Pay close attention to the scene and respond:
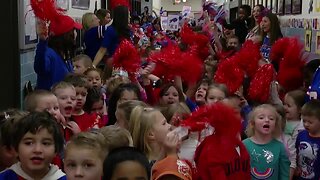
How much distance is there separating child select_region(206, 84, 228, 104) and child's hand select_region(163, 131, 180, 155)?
1876mm

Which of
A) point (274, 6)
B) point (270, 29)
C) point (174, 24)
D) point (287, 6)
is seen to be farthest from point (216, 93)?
point (174, 24)

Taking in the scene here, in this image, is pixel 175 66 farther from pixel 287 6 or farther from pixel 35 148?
pixel 287 6

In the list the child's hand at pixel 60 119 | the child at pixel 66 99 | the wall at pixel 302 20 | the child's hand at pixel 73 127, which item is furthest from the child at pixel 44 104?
the wall at pixel 302 20

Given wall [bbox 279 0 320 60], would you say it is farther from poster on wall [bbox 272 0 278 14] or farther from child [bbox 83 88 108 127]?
child [bbox 83 88 108 127]

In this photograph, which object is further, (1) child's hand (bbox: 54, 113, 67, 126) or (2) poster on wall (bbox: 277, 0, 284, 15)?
(2) poster on wall (bbox: 277, 0, 284, 15)

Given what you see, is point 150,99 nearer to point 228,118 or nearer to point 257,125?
point 257,125

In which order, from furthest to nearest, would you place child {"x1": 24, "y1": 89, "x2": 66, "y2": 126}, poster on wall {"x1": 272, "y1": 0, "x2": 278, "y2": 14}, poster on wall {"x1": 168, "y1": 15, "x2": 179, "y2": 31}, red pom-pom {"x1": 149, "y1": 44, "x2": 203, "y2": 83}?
1. poster on wall {"x1": 168, "y1": 15, "x2": 179, "y2": 31}
2. poster on wall {"x1": 272, "y1": 0, "x2": 278, "y2": 14}
3. red pom-pom {"x1": 149, "y1": 44, "x2": 203, "y2": 83}
4. child {"x1": 24, "y1": 89, "x2": 66, "y2": 126}

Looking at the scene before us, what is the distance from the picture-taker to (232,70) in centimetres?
695

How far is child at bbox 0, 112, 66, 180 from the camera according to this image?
3553 millimetres

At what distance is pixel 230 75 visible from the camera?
692cm

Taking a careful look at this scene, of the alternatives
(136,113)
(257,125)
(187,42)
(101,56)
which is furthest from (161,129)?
(187,42)

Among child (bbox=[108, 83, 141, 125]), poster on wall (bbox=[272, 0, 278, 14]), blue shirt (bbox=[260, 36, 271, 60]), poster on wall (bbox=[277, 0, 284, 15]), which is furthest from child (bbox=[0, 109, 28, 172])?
poster on wall (bbox=[272, 0, 278, 14])

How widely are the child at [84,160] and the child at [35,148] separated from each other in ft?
0.36

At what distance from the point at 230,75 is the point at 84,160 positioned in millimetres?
3645
